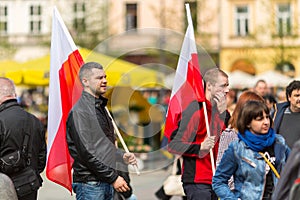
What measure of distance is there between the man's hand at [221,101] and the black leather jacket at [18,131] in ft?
5.13

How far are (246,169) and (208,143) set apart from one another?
64.6 inches

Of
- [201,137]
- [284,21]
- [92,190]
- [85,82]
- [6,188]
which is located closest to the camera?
[6,188]

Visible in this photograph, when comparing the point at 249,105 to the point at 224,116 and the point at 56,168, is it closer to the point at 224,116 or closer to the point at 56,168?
the point at 224,116

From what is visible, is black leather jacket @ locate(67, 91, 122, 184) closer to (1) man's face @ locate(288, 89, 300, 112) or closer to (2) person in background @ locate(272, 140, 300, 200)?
(2) person in background @ locate(272, 140, 300, 200)

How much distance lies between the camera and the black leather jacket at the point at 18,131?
7.20m

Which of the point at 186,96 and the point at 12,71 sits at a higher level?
the point at 12,71

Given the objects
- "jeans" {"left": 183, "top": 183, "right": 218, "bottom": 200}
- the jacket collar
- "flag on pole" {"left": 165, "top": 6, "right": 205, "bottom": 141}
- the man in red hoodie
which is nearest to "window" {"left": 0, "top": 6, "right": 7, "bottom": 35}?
"flag on pole" {"left": 165, "top": 6, "right": 205, "bottom": 141}

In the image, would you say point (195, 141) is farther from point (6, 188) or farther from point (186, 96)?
point (6, 188)

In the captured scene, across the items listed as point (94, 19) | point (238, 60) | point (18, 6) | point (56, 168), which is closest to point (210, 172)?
point (56, 168)

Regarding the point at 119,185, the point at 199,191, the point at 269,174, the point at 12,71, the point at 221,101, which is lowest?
the point at 199,191

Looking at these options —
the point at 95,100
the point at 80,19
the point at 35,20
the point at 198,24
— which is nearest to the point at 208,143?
the point at 95,100

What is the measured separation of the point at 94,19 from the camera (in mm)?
40219

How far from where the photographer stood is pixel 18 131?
7.27 m

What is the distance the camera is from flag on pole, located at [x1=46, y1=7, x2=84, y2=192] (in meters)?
7.91
